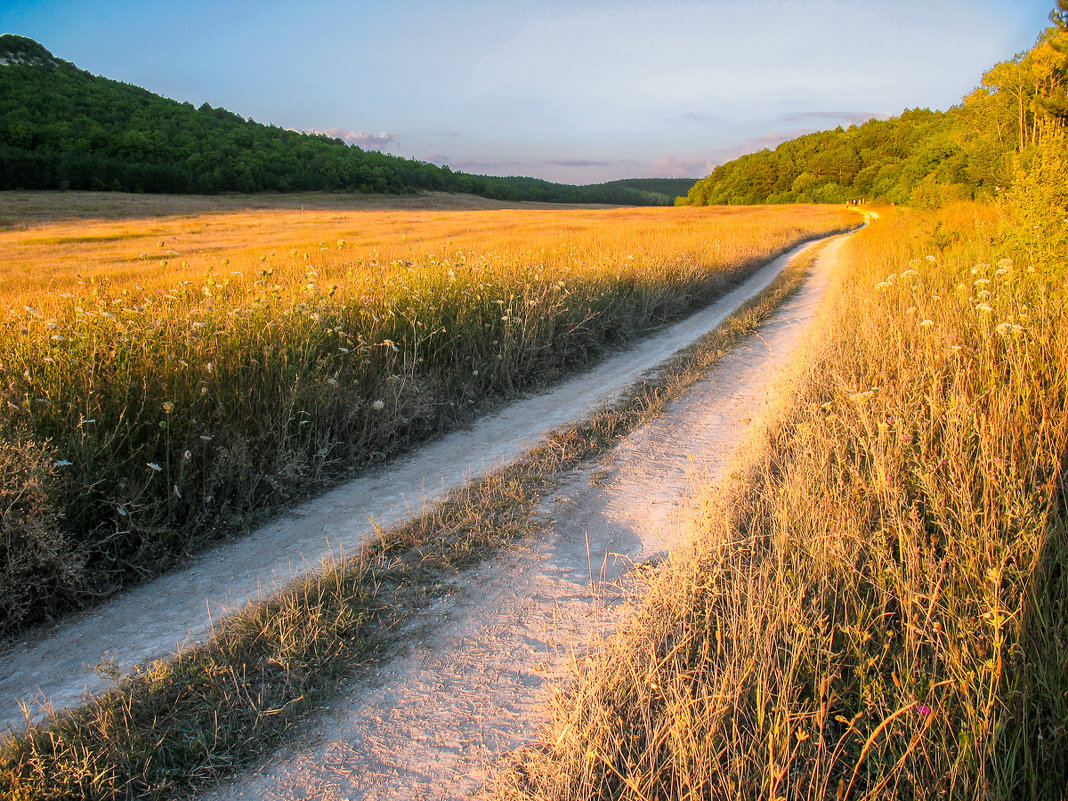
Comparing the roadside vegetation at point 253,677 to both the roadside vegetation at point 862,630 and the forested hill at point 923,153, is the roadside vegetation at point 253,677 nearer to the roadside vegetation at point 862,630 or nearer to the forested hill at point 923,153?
the roadside vegetation at point 862,630

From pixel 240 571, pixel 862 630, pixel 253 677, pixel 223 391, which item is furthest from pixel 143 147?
pixel 862 630

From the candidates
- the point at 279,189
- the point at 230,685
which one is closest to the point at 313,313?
the point at 230,685

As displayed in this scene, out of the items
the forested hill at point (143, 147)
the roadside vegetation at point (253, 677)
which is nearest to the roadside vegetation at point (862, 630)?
the roadside vegetation at point (253, 677)

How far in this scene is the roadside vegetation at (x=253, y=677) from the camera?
2043mm

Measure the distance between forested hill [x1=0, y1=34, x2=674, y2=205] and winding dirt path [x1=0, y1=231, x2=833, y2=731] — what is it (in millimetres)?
57498

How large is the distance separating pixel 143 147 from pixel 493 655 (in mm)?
66478

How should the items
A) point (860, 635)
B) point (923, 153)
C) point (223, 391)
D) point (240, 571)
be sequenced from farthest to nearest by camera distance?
point (923, 153) → point (223, 391) → point (240, 571) → point (860, 635)

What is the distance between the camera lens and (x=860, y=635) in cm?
223

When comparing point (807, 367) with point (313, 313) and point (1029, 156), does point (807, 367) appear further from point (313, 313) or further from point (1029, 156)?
point (1029, 156)

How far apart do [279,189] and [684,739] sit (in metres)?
66.7

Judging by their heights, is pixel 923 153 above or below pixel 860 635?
above

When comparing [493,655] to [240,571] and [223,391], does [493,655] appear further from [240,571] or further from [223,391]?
[223,391]

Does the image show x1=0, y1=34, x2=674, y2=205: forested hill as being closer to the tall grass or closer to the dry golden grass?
the dry golden grass

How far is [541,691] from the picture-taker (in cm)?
245
